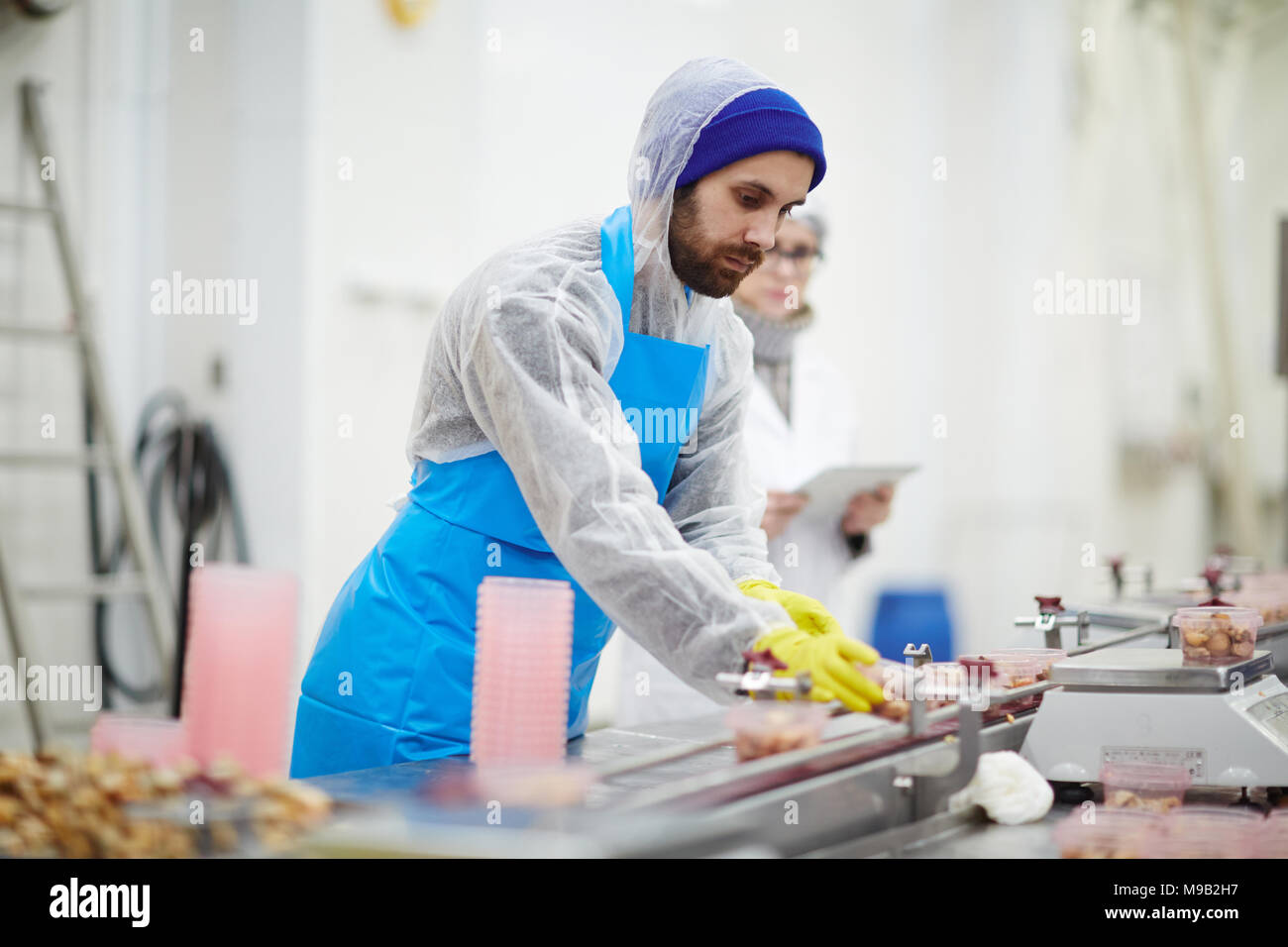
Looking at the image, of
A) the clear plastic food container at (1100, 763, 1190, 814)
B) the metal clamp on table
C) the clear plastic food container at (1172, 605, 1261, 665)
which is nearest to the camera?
the clear plastic food container at (1100, 763, 1190, 814)

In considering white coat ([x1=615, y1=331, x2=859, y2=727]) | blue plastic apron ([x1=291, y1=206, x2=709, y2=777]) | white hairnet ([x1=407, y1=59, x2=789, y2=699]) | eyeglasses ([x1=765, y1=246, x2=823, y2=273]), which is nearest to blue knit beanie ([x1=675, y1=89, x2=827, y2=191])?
white hairnet ([x1=407, y1=59, x2=789, y2=699])

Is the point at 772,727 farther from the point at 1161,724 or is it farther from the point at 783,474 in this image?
the point at 783,474

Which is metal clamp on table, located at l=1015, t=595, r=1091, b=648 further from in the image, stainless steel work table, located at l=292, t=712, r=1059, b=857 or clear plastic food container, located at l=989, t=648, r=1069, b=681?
stainless steel work table, located at l=292, t=712, r=1059, b=857

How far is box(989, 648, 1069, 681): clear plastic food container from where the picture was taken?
1.53 meters

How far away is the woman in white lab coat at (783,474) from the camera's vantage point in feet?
8.44

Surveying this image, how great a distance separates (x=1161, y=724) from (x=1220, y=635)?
0.85 feet

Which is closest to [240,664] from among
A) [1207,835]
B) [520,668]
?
[520,668]

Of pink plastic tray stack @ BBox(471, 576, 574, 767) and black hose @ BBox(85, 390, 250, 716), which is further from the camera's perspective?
black hose @ BBox(85, 390, 250, 716)

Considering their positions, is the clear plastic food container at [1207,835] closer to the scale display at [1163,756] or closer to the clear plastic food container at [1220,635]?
the scale display at [1163,756]

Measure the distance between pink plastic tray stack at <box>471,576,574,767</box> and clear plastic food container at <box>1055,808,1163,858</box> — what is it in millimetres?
504

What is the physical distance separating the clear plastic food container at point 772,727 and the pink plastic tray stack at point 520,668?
7.1 inches

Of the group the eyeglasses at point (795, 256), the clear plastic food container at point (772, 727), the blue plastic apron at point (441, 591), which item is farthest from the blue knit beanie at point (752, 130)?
the eyeglasses at point (795, 256)

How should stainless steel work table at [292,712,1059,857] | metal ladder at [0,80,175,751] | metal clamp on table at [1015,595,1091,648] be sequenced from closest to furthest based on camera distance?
stainless steel work table at [292,712,1059,857]
metal clamp on table at [1015,595,1091,648]
metal ladder at [0,80,175,751]

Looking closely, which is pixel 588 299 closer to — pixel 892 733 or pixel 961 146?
pixel 892 733
